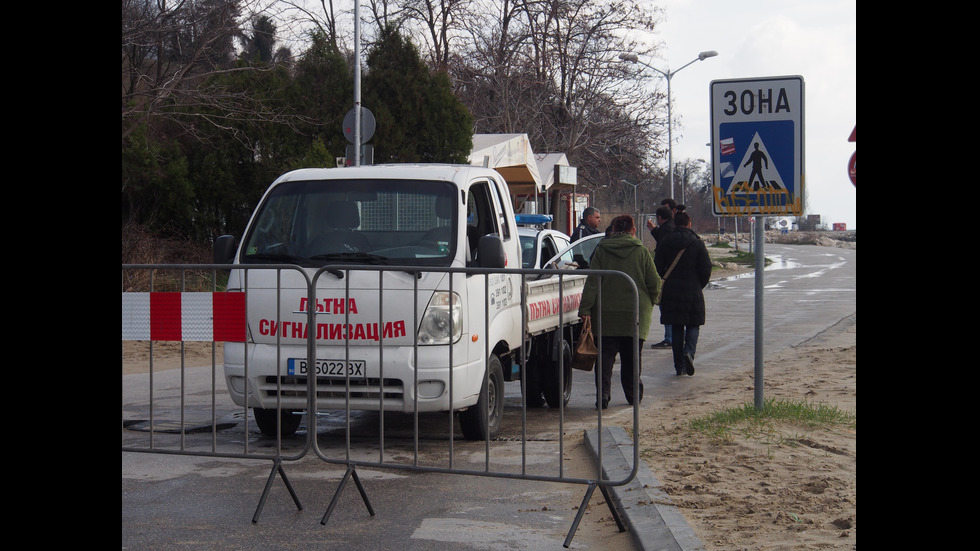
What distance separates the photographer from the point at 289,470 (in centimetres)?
688

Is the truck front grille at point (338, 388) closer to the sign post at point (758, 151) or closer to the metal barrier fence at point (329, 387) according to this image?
the metal barrier fence at point (329, 387)

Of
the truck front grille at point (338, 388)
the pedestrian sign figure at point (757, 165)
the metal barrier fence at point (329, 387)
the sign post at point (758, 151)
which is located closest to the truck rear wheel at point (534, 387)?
the metal barrier fence at point (329, 387)

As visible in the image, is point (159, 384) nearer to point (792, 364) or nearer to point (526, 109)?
point (792, 364)

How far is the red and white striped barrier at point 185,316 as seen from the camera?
6074 millimetres

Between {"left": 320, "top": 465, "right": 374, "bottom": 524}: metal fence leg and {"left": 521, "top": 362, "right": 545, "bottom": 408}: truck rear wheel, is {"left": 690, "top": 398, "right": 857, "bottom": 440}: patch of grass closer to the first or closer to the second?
{"left": 521, "top": 362, "right": 545, "bottom": 408}: truck rear wheel

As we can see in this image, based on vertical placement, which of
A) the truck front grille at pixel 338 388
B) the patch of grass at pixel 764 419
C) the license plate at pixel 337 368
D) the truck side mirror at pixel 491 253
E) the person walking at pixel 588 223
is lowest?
the patch of grass at pixel 764 419

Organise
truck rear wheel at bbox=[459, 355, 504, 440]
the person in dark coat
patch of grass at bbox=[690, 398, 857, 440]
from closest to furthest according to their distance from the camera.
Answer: patch of grass at bbox=[690, 398, 857, 440], truck rear wheel at bbox=[459, 355, 504, 440], the person in dark coat

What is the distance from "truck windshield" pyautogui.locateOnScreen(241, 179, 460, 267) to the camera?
7680 millimetres

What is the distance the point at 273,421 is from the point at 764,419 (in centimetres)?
373

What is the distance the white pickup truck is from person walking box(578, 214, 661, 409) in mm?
494

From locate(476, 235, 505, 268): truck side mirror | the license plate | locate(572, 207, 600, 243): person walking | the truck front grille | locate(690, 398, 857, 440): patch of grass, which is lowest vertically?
locate(690, 398, 857, 440): patch of grass

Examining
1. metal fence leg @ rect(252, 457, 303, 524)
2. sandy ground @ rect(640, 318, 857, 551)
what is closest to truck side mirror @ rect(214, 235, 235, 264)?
metal fence leg @ rect(252, 457, 303, 524)

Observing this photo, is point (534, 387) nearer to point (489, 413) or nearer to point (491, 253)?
point (489, 413)

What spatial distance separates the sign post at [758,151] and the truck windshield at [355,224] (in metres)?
2.10
